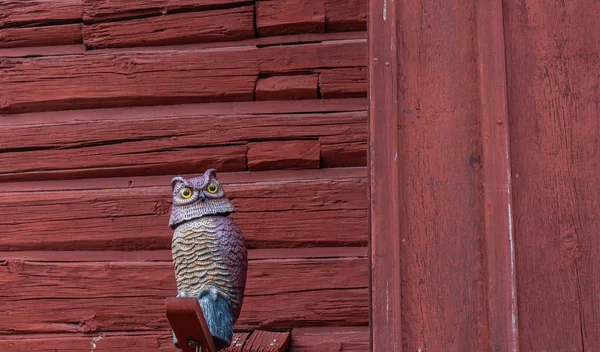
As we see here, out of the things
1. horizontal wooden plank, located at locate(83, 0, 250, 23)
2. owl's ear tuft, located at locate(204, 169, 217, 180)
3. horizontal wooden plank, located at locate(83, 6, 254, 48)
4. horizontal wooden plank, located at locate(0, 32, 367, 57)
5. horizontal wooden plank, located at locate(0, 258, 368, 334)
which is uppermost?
horizontal wooden plank, located at locate(83, 0, 250, 23)

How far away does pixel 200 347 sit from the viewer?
2543mm

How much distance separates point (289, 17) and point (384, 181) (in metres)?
1.48

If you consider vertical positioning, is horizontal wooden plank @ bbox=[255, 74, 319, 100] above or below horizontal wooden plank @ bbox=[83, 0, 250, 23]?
below

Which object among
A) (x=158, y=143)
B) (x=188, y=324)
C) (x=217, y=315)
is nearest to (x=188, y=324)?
(x=188, y=324)

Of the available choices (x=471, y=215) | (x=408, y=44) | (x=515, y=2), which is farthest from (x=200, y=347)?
(x=515, y=2)

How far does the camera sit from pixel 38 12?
3896 mm

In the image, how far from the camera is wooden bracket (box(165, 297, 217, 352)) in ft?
7.77

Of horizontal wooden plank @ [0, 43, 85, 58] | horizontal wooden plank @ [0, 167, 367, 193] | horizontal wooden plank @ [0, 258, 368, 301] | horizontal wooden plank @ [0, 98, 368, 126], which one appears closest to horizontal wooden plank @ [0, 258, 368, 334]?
horizontal wooden plank @ [0, 258, 368, 301]

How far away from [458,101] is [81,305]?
173 cm

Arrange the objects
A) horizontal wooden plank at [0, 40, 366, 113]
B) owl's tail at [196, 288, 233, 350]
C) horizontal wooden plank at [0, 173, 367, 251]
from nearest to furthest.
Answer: owl's tail at [196, 288, 233, 350]
horizontal wooden plank at [0, 173, 367, 251]
horizontal wooden plank at [0, 40, 366, 113]

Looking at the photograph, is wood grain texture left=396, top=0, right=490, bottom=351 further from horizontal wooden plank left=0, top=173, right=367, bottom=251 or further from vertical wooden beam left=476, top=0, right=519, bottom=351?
horizontal wooden plank left=0, top=173, right=367, bottom=251

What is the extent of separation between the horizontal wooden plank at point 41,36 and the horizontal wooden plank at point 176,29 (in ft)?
0.18

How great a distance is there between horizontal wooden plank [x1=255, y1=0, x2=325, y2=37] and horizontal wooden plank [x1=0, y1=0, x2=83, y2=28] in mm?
774

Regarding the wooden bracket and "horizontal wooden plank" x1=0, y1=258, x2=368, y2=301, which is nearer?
the wooden bracket
